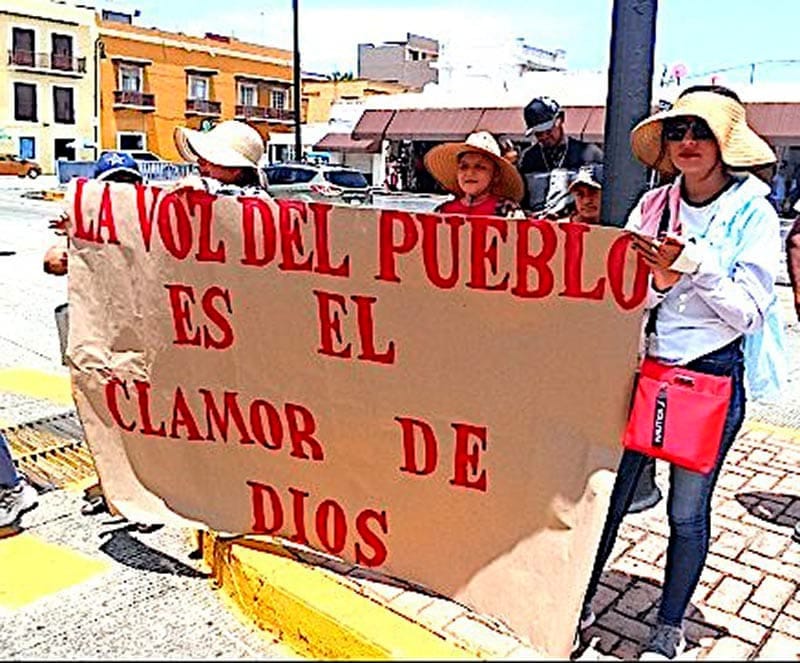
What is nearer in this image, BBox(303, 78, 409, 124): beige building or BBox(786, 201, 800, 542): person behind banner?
BBox(786, 201, 800, 542): person behind banner

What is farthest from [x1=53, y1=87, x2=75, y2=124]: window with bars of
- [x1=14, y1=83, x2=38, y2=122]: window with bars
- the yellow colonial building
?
the yellow colonial building

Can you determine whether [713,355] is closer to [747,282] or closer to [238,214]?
[747,282]

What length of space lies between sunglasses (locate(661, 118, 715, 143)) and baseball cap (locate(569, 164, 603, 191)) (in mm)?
1373

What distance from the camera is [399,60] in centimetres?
7619

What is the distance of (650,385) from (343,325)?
1.06m

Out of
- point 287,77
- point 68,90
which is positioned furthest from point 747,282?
point 287,77

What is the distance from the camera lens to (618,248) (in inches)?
112

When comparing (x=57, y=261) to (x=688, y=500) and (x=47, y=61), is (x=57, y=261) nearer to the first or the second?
(x=688, y=500)

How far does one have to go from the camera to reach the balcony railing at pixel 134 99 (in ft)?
181

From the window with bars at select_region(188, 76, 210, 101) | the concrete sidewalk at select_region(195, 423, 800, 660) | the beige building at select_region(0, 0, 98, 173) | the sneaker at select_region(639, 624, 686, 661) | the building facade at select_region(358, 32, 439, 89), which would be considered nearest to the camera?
the sneaker at select_region(639, 624, 686, 661)

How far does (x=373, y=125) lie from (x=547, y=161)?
25.1 metres

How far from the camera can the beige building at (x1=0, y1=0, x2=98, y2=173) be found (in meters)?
51.5

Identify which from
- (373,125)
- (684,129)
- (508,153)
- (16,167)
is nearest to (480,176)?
(508,153)

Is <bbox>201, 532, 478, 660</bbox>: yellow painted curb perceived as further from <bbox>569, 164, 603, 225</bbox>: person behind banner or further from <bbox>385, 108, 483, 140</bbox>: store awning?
<bbox>385, 108, 483, 140</bbox>: store awning
